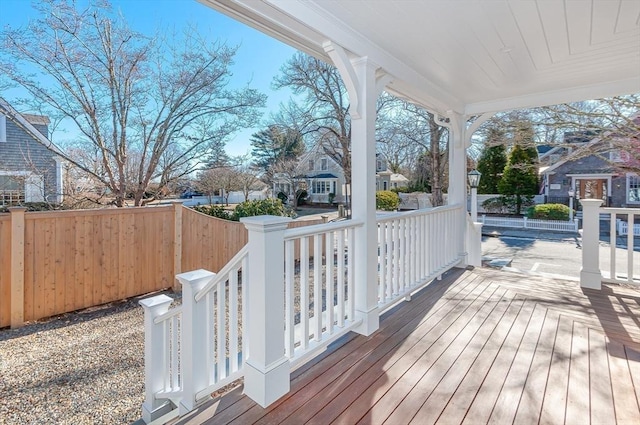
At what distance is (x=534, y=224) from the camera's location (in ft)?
44.5

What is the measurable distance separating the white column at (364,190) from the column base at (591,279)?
2950 mm

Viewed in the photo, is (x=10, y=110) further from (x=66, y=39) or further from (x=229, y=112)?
(x=229, y=112)

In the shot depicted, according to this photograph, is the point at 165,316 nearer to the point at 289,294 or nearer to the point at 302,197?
the point at 289,294

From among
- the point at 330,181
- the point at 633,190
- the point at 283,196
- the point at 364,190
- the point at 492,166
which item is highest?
the point at 492,166

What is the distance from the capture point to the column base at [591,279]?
3775mm

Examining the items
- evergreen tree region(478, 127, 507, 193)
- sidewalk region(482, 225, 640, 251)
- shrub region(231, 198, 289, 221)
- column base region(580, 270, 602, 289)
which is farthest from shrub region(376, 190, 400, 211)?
column base region(580, 270, 602, 289)

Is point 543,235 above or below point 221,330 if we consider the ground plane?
below

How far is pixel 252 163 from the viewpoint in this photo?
14.9 metres

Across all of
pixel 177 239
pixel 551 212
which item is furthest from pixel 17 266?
pixel 551 212

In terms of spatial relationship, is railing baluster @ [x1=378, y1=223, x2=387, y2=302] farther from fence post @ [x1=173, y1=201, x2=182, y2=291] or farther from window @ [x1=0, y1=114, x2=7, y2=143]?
window @ [x1=0, y1=114, x2=7, y2=143]

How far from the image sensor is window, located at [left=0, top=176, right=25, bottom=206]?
5426 millimetres

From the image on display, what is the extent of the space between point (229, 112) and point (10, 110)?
3.87 metres

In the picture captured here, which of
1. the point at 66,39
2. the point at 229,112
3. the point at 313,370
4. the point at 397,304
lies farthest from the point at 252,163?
the point at 313,370

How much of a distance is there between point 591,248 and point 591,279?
1.22 feet
